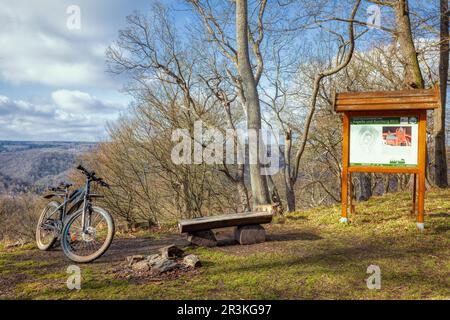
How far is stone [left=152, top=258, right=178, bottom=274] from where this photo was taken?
3.96 meters

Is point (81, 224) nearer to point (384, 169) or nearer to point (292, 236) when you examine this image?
point (292, 236)

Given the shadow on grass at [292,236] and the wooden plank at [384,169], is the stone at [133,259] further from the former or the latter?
the wooden plank at [384,169]

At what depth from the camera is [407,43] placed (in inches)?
350

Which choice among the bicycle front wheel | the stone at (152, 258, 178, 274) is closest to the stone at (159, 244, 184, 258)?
the stone at (152, 258, 178, 274)

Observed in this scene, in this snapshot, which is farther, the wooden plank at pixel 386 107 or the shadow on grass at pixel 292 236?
the shadow on grass at pixel 292 236

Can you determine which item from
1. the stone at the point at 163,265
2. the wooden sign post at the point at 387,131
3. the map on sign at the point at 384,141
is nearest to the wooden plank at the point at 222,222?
the stone at the point at 163,265

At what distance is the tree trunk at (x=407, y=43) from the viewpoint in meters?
8.73

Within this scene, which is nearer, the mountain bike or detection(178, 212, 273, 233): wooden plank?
the mountain bike

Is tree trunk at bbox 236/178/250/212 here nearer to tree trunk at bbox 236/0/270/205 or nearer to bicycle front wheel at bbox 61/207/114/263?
tree trunk at bbox 236/0/270/205

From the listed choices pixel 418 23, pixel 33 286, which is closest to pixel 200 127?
pixel 418 23

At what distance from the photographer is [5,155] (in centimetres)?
6062

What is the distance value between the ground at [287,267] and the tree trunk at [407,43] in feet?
13.5

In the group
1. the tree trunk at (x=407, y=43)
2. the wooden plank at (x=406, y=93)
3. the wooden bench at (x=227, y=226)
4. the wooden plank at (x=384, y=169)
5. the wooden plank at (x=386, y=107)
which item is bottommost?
the wooden bench at (x=227, y=226)

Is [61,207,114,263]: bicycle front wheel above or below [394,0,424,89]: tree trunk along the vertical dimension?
below
